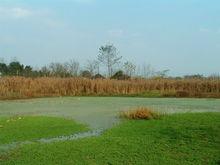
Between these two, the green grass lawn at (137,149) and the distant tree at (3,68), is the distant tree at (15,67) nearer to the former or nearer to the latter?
the distant tree at (3,68)

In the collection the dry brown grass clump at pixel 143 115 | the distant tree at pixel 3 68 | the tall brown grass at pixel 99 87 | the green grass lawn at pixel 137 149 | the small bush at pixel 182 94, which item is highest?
the distant tree at pixel 3 68

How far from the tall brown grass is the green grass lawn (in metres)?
16.8

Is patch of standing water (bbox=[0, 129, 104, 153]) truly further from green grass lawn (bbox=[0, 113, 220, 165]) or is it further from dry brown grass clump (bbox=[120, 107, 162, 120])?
dry brown grass clump (bbox=[120, 107, 162, 120])

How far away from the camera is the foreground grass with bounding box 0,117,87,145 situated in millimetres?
9914

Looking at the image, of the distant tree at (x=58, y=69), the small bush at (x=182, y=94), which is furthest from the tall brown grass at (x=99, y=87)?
the distant tree at (x=58, y=69)

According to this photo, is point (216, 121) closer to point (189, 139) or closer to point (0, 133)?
point (189, 139)

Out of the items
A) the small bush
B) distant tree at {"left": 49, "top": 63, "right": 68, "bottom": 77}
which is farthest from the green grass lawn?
distant tree at {"left": 49, "top": 63, "right": 68, "bottom": 77}

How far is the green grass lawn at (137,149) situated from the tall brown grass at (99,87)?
16823 millimetres

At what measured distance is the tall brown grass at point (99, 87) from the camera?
26.8 metres

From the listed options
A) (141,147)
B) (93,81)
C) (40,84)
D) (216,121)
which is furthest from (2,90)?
(141,147)

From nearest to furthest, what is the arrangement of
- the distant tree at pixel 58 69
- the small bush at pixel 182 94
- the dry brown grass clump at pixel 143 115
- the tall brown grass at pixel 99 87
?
1. the dry brown grass clump at pixel 143 115
2. the tall brown grass at pixel 99 87
3. the small bush at pixel 182 94
4. the distant tree at pixel 58 69

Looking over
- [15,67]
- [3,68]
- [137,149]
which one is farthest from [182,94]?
[3,68]

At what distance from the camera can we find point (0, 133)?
10344 mm

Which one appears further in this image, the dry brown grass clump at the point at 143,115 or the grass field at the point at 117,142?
the dry brown grass clump at the point at 143,115
